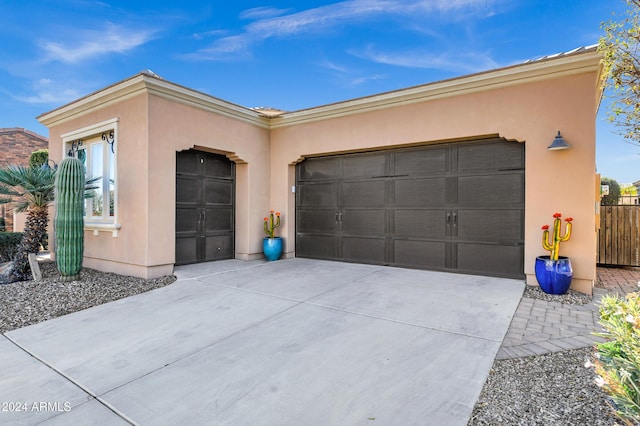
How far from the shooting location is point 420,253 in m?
6.46

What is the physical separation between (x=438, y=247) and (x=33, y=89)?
13.8 meters

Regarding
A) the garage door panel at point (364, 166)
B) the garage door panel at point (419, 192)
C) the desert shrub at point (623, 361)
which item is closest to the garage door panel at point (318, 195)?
the garage door panel at point (364, 166)

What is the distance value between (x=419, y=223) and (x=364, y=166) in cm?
174

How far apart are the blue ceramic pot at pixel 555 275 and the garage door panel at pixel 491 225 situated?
85 centimetres

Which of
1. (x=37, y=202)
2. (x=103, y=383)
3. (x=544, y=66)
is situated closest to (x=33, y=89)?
(x=37, y=202)

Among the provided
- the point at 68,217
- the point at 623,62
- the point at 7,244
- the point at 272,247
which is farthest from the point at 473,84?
the point at 7,244

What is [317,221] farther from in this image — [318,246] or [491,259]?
[491,259]

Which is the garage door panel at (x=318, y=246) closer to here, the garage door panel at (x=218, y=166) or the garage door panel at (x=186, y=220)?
the garage door panel at (x=218, y=166)

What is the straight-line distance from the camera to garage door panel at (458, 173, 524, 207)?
5555 millimetres

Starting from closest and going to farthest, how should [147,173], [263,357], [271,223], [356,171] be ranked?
[263,357] < [147,173] < [356,171] < [271,223]

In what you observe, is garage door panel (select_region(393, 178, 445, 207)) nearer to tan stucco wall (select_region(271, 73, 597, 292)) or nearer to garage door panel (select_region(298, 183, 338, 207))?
tan stucco wall (select_region(271, 73, 597, 292))

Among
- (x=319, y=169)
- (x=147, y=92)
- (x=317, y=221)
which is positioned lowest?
(x=317, y=221)

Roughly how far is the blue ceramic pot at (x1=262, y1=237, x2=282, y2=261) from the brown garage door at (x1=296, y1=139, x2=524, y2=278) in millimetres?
613

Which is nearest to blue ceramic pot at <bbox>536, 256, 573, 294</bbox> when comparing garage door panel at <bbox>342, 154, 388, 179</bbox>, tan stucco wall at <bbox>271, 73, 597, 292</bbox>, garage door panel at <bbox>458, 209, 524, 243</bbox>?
tan stucco wall at <bbox>271, 73, 597, 292</bbox>
